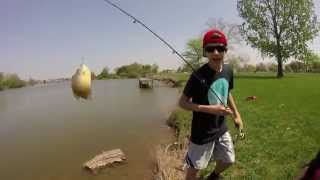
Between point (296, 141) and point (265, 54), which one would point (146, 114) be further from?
point (265, 54)

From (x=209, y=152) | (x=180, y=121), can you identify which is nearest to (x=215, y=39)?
(x=209, y=152)

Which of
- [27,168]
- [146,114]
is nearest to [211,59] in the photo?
[27,168]

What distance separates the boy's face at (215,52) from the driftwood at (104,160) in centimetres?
698

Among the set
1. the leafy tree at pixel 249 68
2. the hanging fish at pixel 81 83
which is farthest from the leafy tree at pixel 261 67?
the hanging fish at pixel 81 83

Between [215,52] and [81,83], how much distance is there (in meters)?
2.11

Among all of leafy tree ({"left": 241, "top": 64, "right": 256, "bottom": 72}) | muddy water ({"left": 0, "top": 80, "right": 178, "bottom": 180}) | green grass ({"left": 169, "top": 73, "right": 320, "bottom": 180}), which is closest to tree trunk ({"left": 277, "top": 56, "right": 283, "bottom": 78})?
muddy water ({"left": 0, "top": 80, "right": 178, "bottom": 180})

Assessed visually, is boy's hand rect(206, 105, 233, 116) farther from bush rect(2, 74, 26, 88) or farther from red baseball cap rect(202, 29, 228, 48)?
bush rect(2, 74, 26, 88)

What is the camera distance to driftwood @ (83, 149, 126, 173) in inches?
405

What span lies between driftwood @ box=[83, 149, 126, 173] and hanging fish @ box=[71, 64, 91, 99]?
8.11 metres

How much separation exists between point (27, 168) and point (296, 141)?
855cm

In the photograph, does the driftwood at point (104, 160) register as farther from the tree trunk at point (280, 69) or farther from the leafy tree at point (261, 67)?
the leafy tree at point (261, 67)

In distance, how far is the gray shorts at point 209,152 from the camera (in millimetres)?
4312

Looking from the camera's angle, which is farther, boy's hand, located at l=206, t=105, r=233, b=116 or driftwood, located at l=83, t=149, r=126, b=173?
driftwood, located at l=83, t=149, r=126, b=173

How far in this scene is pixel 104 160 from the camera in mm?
10562
